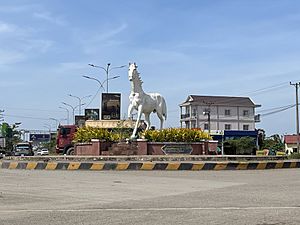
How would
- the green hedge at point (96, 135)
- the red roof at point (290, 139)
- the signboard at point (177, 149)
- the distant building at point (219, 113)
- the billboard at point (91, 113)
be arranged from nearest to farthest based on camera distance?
1. the signboard at point (177, 149)
2. the green hedge at point (96, 135)
3. the billboard at point (91, 113)
4. the red roof at point (290, 139)
5. the distant building at point (219, 113)

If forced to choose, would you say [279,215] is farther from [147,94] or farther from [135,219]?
[147,94]

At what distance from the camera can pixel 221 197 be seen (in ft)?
43.3

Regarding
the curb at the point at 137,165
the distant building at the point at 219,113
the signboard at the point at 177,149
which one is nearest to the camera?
the curb at the point at 137,165

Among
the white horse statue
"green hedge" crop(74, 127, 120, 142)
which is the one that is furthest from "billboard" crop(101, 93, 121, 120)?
"green hedge" crop(74, 127, 120, 142)

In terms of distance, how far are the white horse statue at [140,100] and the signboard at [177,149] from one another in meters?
1.87

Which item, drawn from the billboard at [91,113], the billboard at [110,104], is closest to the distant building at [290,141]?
the billboard at [91,113]

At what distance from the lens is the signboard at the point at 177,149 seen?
2812 centimetres

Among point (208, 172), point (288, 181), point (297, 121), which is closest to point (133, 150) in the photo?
point (208, 172)

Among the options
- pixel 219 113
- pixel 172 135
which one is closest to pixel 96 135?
pixel 172 135

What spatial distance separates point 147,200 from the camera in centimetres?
1275

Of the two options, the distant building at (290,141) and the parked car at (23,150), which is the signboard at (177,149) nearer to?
the parked car at (23,150)

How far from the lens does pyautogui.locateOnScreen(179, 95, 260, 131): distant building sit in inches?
4109

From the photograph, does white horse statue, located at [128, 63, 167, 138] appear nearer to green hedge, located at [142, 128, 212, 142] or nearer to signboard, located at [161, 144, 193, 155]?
green hedge, located at [142, 128, 212, 142]

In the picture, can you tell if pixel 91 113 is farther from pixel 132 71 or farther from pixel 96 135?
pixel 132 71
